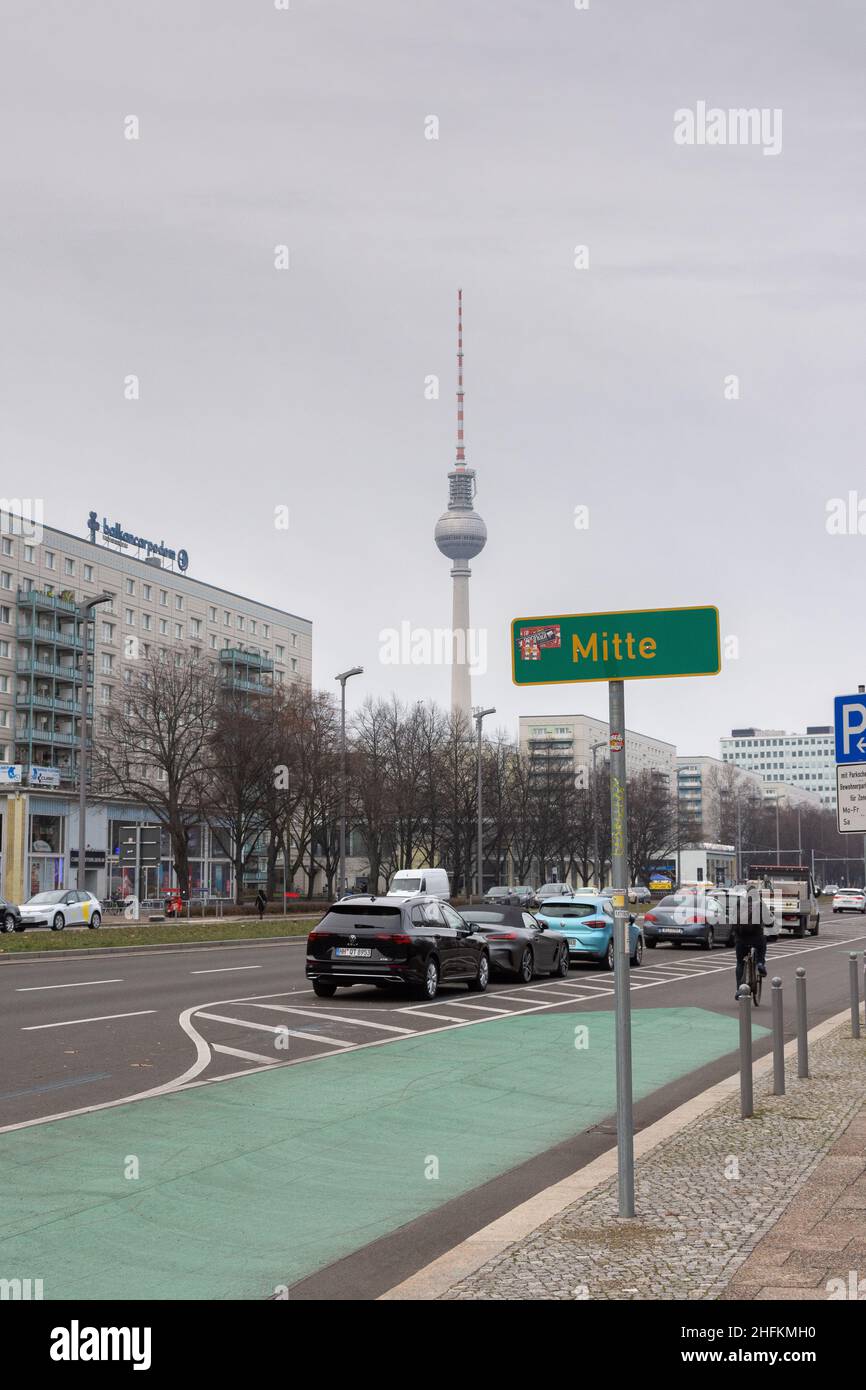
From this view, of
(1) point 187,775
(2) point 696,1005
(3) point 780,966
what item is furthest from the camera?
(1) point 187,775

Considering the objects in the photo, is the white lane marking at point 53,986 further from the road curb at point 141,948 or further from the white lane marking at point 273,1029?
the road curb at point 141,948

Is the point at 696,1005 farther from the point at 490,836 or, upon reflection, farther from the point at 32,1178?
the point at 490,836

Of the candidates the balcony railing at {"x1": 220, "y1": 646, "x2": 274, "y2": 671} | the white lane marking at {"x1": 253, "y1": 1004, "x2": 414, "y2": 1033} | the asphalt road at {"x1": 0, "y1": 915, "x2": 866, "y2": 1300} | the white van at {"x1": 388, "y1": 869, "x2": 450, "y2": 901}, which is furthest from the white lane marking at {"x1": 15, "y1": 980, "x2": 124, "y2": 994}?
the balcony railing at {"x1": 220, "y1": 646, "x2": 274, "y2": 671}

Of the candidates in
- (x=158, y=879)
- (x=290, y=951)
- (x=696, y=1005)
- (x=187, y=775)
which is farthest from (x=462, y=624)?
(x=696, y=1005)

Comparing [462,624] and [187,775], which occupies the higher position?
[462,624]

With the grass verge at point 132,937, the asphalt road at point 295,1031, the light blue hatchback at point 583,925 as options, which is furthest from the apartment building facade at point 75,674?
the asphalt road at point 295,1031

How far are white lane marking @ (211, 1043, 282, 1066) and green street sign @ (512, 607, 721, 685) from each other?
7.14m

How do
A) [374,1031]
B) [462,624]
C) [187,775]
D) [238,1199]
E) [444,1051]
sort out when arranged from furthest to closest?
[462,624]
[187,775]
[374,1031]
[444,1051]
[238,1199]

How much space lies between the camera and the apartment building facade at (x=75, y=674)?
228 feet

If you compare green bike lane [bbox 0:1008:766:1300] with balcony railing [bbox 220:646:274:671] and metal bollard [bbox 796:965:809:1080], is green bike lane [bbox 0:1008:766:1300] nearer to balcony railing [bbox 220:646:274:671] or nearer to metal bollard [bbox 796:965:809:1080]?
metal bollard [bbox 796:965:809:1080]

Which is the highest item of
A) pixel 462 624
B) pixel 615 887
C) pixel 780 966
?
pixel 462 624

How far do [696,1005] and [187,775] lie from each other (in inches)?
1772

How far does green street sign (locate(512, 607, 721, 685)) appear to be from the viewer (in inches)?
278

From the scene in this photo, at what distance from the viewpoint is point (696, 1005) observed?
20906mm
